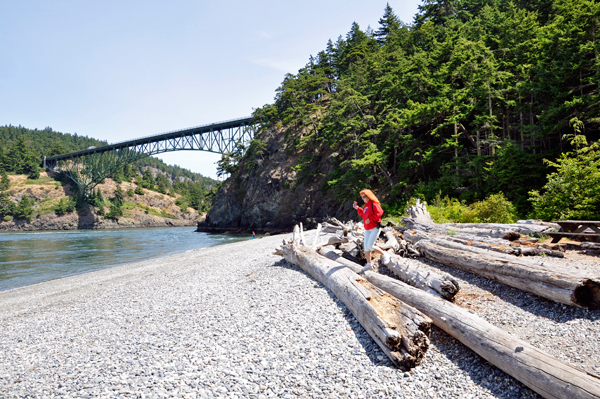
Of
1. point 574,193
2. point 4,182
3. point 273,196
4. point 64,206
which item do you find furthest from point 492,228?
point 4,182

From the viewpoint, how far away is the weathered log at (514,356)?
278 centimetres

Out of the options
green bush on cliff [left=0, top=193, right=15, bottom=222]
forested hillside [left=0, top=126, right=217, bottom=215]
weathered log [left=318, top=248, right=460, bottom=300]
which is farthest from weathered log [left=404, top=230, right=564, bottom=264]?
green bush on cliff [left=0, top=193, right=15, bottom=222]

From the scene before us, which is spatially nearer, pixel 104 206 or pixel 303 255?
pixel 303 255

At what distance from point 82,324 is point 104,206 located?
109 metres

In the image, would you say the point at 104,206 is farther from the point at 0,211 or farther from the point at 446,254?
the point at 446,254

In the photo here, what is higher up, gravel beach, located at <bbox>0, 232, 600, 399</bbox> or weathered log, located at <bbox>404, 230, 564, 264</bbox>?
weathered log, located at <bbox>404, 230, 564, 264</bbox>

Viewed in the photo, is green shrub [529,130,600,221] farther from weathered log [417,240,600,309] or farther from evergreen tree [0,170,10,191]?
evergreen tree [0,170,10,191]

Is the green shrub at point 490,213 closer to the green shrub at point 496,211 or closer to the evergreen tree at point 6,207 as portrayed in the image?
the green shrub at point 496,211

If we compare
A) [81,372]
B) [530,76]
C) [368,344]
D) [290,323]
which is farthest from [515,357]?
[530,76]

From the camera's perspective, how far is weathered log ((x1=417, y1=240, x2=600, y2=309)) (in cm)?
441

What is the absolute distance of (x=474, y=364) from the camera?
145 inches

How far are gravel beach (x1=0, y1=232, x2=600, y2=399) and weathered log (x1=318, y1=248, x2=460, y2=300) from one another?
50 centimetres

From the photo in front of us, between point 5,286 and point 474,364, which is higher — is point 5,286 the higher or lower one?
the lower one

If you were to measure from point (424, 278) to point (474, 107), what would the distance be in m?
18.2
